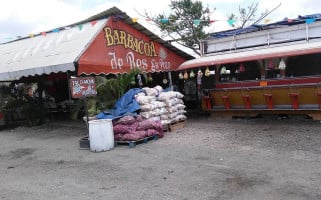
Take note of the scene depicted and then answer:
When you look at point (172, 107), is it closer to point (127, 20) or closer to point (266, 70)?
point (127, 20)

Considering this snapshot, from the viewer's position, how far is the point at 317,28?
12312 mm

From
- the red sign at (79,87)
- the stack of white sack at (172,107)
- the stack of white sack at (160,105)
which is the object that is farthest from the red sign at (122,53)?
the stack of white sack at (172,107)

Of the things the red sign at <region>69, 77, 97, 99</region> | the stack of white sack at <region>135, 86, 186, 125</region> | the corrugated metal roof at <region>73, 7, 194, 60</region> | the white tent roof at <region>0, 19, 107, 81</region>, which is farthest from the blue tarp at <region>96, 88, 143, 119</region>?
the corrugated metal roof at <region>73, 7, 194, 60</region>

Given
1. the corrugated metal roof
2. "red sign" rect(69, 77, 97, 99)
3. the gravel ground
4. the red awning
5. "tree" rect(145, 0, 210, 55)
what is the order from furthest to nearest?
"tree" rect(145, 0, 210, 55), the corrugated metal roof, the red awning, "red sign" rect(69, 77, 97, 99), the gravel ground

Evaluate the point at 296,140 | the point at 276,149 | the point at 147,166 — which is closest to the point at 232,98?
the point at 296,140

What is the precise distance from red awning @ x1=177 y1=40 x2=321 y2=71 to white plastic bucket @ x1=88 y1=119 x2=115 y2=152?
5326mm

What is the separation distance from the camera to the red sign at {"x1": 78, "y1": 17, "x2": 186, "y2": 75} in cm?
1210

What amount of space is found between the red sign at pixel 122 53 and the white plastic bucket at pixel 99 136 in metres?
2.42

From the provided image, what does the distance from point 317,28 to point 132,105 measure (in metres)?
6.57

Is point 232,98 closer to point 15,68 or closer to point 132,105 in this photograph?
point 132,105

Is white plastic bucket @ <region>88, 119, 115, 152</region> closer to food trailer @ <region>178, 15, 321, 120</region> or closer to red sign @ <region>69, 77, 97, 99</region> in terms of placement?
red sign @ <region>69, 77, 97, 99</region>

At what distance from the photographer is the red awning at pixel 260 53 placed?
11555mm

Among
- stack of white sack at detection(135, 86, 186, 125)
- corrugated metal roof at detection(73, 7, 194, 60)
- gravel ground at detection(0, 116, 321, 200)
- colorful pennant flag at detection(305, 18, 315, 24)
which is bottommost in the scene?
gravel ground at detection(0, 116, 321, 200)

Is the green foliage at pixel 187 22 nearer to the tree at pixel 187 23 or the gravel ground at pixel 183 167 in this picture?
the tree at pixel 187 23
